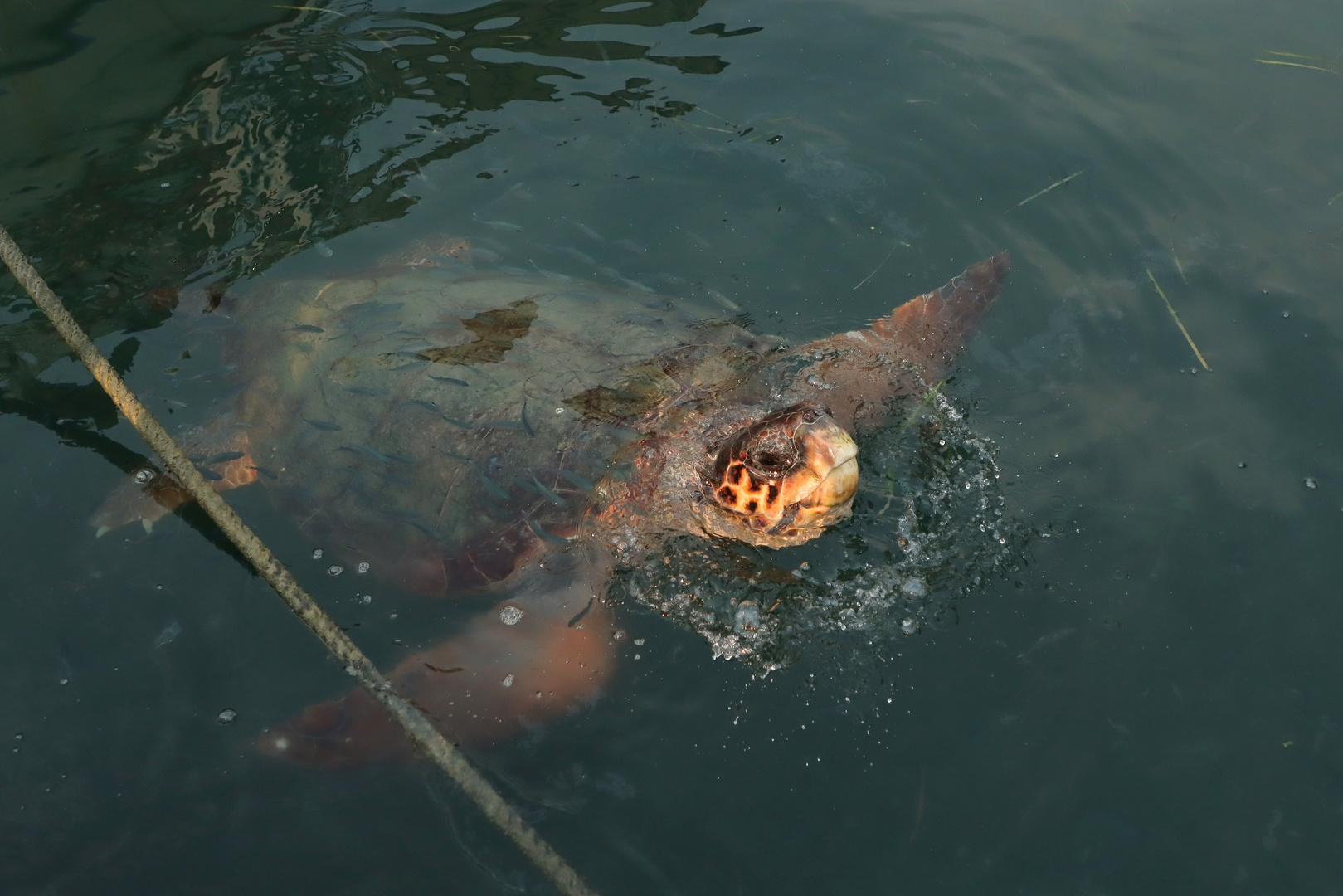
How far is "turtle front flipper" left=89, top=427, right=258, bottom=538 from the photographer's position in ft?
15.0

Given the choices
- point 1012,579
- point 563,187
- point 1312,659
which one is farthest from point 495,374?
point 1312,659

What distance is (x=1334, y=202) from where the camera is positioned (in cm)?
598

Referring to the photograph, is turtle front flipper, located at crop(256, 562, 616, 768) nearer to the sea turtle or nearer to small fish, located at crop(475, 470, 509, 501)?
the sea turtle

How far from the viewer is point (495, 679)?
13.4 feet

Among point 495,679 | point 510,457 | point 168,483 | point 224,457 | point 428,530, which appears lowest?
point 495,679

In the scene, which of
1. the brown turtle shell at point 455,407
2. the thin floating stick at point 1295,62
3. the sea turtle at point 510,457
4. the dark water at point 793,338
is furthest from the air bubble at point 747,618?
the thin floating stick at point 1295,62

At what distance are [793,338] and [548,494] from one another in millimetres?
1969

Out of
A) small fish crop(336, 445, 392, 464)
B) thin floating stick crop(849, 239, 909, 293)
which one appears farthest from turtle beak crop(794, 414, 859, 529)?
thin floating stick crop(849, 239, 909, 293)

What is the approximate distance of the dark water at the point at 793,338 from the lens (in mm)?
3584

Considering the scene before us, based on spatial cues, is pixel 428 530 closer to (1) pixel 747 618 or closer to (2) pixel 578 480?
(2) pixel 578 480

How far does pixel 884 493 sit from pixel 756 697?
1.28 metres

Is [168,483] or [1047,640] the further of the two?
[168,483]

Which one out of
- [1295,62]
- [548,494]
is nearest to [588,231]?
[548,494]

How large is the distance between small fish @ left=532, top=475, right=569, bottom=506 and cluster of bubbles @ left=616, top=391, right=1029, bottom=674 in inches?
19.4
